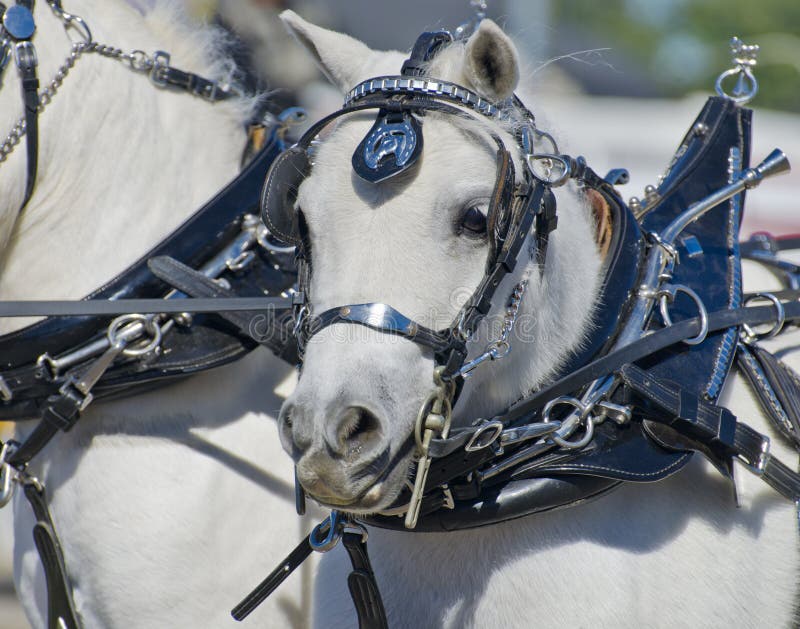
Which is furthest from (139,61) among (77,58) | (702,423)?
(702,423)

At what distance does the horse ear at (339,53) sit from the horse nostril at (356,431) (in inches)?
30.0

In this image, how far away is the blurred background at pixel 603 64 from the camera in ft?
7.37

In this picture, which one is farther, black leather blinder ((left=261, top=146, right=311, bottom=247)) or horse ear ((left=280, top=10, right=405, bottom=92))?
horse ear ((left=280, top=10, right=405, bottom=92))

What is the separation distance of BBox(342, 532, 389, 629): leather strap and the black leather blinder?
607mm

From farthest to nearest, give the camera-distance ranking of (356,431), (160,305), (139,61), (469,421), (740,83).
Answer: (139,61), (740,83), (160,305), (469,421), (356,431)

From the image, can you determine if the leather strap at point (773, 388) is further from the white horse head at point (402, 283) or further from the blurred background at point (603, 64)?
the blurred background at point (603, 64)

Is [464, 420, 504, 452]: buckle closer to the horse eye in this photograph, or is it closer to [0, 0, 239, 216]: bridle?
the horse eye

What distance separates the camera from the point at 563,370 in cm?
188

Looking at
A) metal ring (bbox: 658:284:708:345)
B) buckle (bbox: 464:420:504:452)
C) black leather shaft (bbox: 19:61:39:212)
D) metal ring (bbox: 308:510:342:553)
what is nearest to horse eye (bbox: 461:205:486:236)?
buckle (bbox: 464:420:504:452)

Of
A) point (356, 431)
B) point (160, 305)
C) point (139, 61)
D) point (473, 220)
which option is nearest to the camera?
point (356, 431)

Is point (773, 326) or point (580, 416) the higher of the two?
point (773, 326)

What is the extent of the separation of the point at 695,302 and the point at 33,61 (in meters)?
1.65

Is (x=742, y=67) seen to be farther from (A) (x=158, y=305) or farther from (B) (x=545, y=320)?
(A) (x=158, y=305)

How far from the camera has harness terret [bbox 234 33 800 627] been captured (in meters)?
1.63
